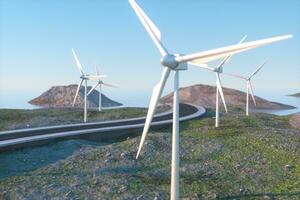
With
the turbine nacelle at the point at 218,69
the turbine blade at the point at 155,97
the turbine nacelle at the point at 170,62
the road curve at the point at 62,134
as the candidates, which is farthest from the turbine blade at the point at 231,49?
the turbine nacelle at the point at 218,69

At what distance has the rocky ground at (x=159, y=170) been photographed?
1470 inches

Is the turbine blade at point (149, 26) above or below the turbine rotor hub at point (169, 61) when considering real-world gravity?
above

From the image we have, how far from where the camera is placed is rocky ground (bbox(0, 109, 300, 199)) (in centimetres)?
3734

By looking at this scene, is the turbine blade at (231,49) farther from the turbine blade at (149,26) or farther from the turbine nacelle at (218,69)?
the turbine nacelle at (218,69)

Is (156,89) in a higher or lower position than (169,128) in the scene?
higher

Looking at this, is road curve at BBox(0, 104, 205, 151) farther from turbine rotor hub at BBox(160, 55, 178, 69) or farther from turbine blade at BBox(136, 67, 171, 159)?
turbine rotor hub at BBox(160, 55, 178, 69)

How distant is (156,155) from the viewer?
169 ft

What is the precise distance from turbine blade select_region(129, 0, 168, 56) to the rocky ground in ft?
42.5

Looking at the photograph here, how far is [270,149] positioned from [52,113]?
217 feet

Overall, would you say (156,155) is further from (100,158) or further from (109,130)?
(109,130)

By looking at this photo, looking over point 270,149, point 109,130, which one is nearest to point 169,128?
point 109,130

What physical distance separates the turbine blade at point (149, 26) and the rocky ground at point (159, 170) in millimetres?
12962

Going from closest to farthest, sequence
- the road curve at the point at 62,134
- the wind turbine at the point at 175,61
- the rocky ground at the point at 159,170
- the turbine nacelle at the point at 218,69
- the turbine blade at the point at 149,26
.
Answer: the wind turbine at the point at 175,61
the turbine blade at the point at 149,26
the rocky ground at the point at 159,170
the road curve at the point at 62,134
the turbine nacelle at the point at 218,69

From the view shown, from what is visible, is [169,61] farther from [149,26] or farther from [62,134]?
[62,134]
